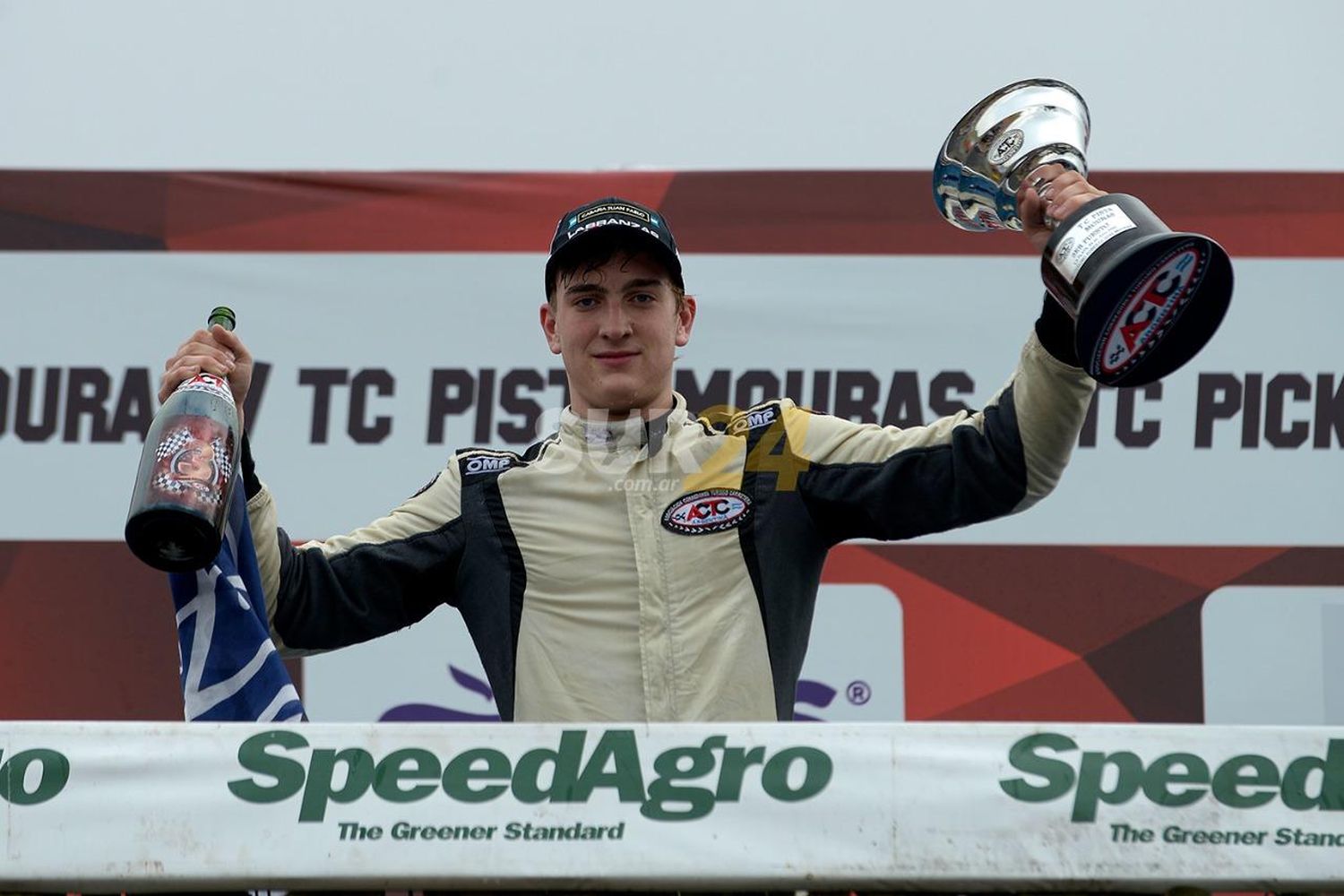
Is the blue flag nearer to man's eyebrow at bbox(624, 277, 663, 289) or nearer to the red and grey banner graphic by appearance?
man's eyebrow at bbox(624, 277, 663, 289)

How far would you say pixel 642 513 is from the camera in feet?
6.40

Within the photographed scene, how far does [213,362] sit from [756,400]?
1.60 m

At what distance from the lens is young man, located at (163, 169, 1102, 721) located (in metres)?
1.85

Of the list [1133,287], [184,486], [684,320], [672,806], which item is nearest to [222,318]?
[184,486]

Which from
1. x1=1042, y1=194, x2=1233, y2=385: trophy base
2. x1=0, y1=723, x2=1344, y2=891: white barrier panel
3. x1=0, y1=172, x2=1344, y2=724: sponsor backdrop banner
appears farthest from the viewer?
x1=0, y1=172, x2=1344, y2=724: sponsor backdrop banner

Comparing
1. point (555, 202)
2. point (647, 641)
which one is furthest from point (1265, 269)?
point (647, 641)

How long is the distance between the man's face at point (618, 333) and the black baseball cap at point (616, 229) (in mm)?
21

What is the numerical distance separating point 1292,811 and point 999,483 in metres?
0.52

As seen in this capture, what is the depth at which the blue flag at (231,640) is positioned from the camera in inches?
72.4

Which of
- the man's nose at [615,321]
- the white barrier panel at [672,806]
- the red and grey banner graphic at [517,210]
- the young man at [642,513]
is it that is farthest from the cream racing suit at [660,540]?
the red and grey banner graphic at [517,210]

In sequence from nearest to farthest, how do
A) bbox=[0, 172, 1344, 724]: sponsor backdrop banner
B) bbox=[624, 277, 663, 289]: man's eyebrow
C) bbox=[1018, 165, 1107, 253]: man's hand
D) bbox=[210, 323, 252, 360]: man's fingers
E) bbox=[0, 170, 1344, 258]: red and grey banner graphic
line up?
bbox=[1018, 165, 1107, 253]: man's hand
bbox=[210, 323, 252, 360]: man's fingers
bbox=[624, 277, 663, 289]: man's eyebrow
bbox=[0, 172, 1344, 724]: sponsor backdrop banner
bbox=[0, 170, 1344, 258]: red and grey banner graphic

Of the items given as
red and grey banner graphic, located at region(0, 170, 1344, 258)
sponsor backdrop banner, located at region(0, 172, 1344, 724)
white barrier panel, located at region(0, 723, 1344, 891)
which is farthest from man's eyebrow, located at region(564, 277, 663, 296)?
red and grey banner graphic, located at region(0, 170, 1344, 258)

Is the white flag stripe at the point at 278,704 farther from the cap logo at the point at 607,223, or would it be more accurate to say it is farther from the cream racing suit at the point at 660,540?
the cap logo at the point at 607,223

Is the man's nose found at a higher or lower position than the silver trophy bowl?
lower
